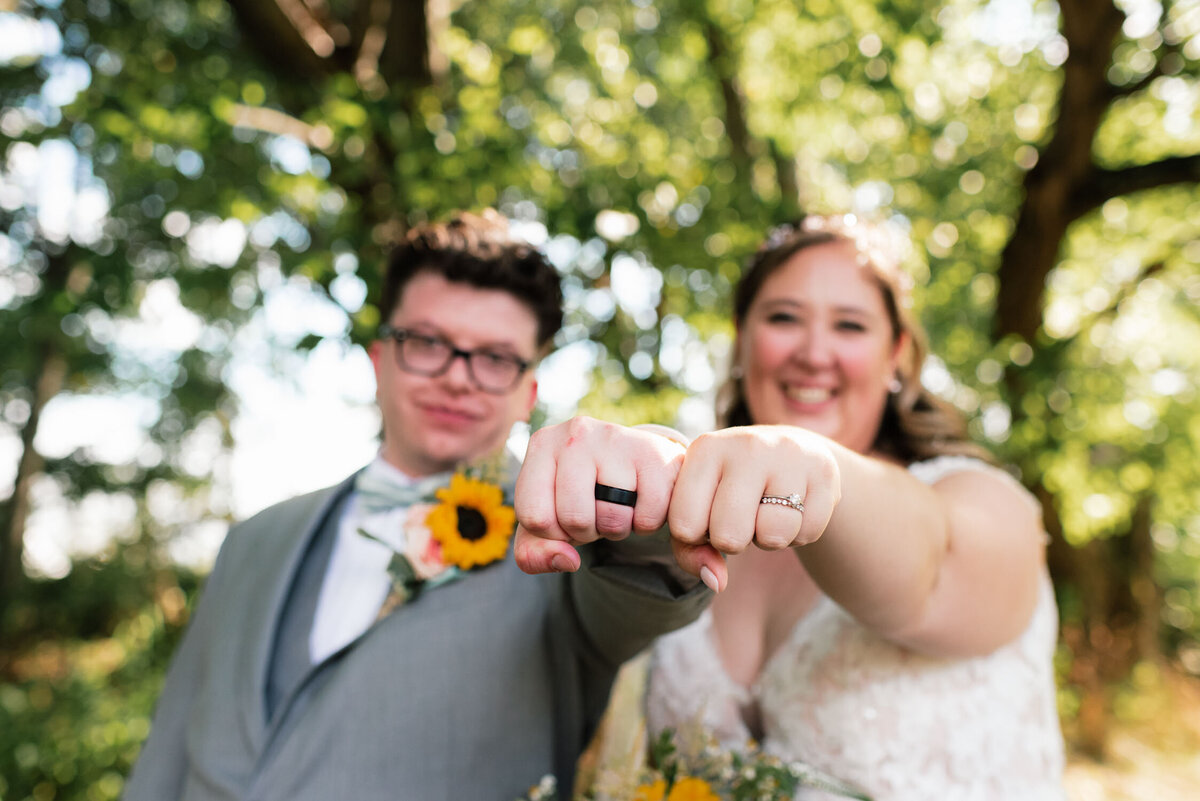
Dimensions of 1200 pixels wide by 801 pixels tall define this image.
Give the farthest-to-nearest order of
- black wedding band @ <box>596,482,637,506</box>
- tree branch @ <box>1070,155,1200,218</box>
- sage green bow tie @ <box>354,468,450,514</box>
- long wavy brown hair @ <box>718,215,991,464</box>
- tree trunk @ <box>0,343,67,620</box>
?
tree trunk @ <box>0,343,67,620</box> → tree branch @ <box>1070,155,1200,218</box> → long wavy brown hair @ <box>718,215,991,464</box> → sage green bow tie @ <box>354,468,450,514</box> → black wedding band @ <box>596,482,637,506</box>

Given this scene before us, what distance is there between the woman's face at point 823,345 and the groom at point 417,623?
643mm

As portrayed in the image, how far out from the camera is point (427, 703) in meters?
1.56

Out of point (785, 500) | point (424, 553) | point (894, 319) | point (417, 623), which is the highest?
point (894, 319)

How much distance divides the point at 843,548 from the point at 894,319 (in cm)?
118

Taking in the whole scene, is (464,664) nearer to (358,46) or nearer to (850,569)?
(850,569)

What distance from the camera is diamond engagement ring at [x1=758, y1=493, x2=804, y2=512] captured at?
792 millimetres

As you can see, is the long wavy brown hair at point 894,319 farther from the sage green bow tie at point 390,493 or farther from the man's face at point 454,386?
the sage green bow tie at point 390,493

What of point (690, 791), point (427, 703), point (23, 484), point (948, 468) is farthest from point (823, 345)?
point (23, 484)

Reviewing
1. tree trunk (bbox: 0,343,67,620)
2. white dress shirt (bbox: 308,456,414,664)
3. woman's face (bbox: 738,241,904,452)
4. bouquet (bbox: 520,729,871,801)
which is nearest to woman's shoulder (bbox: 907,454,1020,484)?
woman's face (bbox: 738,241,904,452)

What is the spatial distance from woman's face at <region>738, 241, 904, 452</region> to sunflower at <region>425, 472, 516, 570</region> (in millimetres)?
785

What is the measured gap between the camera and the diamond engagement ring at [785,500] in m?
0.79

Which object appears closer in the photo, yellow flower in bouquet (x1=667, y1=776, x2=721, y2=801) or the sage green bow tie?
yellow flower in bouquet (x1=667, y1=776, x2=721, y2=801)

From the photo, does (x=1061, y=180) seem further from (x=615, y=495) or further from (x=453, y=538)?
(x=615, y=495)

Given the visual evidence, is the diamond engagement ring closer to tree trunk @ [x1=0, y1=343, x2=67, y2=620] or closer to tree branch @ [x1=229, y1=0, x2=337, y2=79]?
tree branch @ [x1=229, y1=0, x2=337, y2=79]
